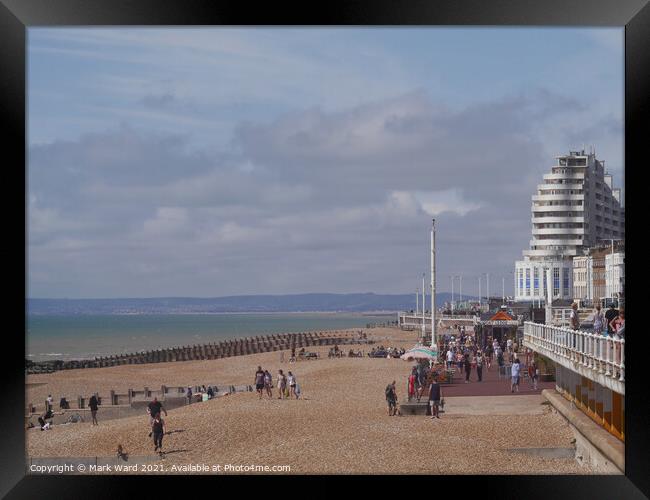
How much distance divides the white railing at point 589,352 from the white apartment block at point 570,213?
3460 centimetres

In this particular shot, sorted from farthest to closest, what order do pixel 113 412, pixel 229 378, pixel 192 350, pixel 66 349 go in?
1. pixel 66 349
2. pixel 192 350
3. pixel 229 378
4. pixel 113 412

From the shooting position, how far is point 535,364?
72.8 ft

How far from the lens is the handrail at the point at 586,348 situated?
1030 cm

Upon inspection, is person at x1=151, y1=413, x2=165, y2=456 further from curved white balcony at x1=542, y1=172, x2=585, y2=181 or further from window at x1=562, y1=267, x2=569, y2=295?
curved white balcony at x1=542, y1=172, x2=585, y2=181

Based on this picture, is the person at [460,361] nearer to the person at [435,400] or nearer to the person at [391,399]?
the person at [391,399]

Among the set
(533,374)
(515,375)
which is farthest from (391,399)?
(533,374)

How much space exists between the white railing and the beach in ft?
4.76

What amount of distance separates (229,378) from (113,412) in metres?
15.8

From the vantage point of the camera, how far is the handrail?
10.3 m

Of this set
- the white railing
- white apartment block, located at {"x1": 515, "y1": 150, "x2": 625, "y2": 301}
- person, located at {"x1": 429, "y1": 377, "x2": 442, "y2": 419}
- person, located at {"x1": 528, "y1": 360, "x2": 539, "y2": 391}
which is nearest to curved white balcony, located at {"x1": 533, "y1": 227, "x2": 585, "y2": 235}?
white apartment block, located at {"x1": 515, "y1": 150, "x2": 625, "y2": 301}

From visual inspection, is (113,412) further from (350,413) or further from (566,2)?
(566,2)

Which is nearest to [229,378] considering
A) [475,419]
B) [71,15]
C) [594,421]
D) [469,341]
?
[469,341]

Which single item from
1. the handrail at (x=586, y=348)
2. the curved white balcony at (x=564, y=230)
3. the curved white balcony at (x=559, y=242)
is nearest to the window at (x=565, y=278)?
the curved white balcony at (x=559, y=242)

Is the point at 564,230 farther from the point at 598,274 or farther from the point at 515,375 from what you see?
the point at 515,375
